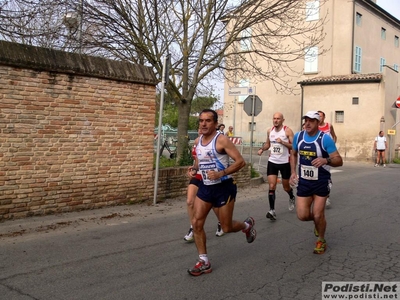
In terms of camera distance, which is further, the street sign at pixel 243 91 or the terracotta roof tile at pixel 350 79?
the terracotta roof tile at pixel 350 79

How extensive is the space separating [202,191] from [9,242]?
118 inches

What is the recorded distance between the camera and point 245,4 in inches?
513

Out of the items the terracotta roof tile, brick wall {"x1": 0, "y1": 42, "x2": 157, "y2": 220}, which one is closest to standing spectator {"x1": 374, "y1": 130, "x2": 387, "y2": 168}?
the terracotta roof tile

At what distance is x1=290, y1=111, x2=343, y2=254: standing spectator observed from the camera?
5.66 meters

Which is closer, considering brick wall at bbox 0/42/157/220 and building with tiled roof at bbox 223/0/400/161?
brick wall at bbox 0/42/157/220

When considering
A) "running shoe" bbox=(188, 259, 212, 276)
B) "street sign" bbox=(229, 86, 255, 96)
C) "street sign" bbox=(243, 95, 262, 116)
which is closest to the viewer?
"running shoe" bbox=(188, 259, 212, 276)

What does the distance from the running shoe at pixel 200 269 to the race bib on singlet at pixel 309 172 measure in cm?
183

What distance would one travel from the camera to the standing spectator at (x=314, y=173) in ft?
18.6

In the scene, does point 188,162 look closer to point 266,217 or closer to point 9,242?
point 266,217

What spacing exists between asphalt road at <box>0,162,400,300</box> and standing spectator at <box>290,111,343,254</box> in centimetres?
48

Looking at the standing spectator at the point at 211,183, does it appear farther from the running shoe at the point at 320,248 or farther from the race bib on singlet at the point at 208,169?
the running shoe at the point at 320,248

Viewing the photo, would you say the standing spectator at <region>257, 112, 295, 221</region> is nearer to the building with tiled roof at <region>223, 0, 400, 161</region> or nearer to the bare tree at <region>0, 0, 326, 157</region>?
the bare tree at <region>0, 0, 326, 157</region>
